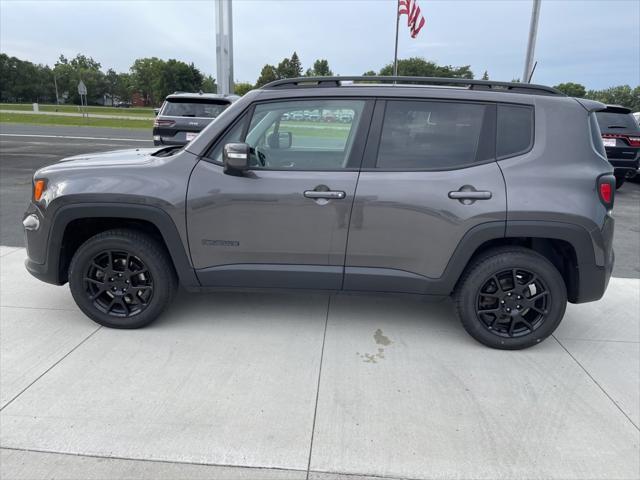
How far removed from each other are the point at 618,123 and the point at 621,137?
1.17ft

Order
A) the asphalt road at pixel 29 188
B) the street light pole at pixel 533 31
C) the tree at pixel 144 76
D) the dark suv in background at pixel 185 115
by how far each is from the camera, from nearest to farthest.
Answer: the asphalt road at pixel 29 188 < the dark suv in background at pixel 185 115 < the street light pole at pixel 533 31 < the tree at pixel 144 76

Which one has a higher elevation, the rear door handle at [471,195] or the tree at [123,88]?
the tree at [123,88]

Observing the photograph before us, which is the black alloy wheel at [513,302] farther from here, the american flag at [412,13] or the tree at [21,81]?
the tree at [21,81]

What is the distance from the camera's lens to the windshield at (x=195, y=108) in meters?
9.12

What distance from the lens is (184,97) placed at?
9164 mm

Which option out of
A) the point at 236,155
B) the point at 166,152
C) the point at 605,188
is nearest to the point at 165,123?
the point at 166,152

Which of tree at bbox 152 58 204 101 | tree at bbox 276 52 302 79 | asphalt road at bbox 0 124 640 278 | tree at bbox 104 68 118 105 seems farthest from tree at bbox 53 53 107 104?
asphalt road at bbox 0 124 640 278

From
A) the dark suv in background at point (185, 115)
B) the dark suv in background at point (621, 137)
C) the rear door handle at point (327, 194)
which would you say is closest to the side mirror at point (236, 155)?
the rear door handle at point (327, 194)

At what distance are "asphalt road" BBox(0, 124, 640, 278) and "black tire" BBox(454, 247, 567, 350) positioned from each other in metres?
2.49

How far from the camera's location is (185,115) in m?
9.16

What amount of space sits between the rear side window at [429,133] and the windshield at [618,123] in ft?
26.6

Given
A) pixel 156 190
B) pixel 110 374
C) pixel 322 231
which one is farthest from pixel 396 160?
pixel 110 374

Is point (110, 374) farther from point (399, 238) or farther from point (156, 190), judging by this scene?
point (399, 238)

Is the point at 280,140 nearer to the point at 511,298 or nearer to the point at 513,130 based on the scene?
the point at 513,130
